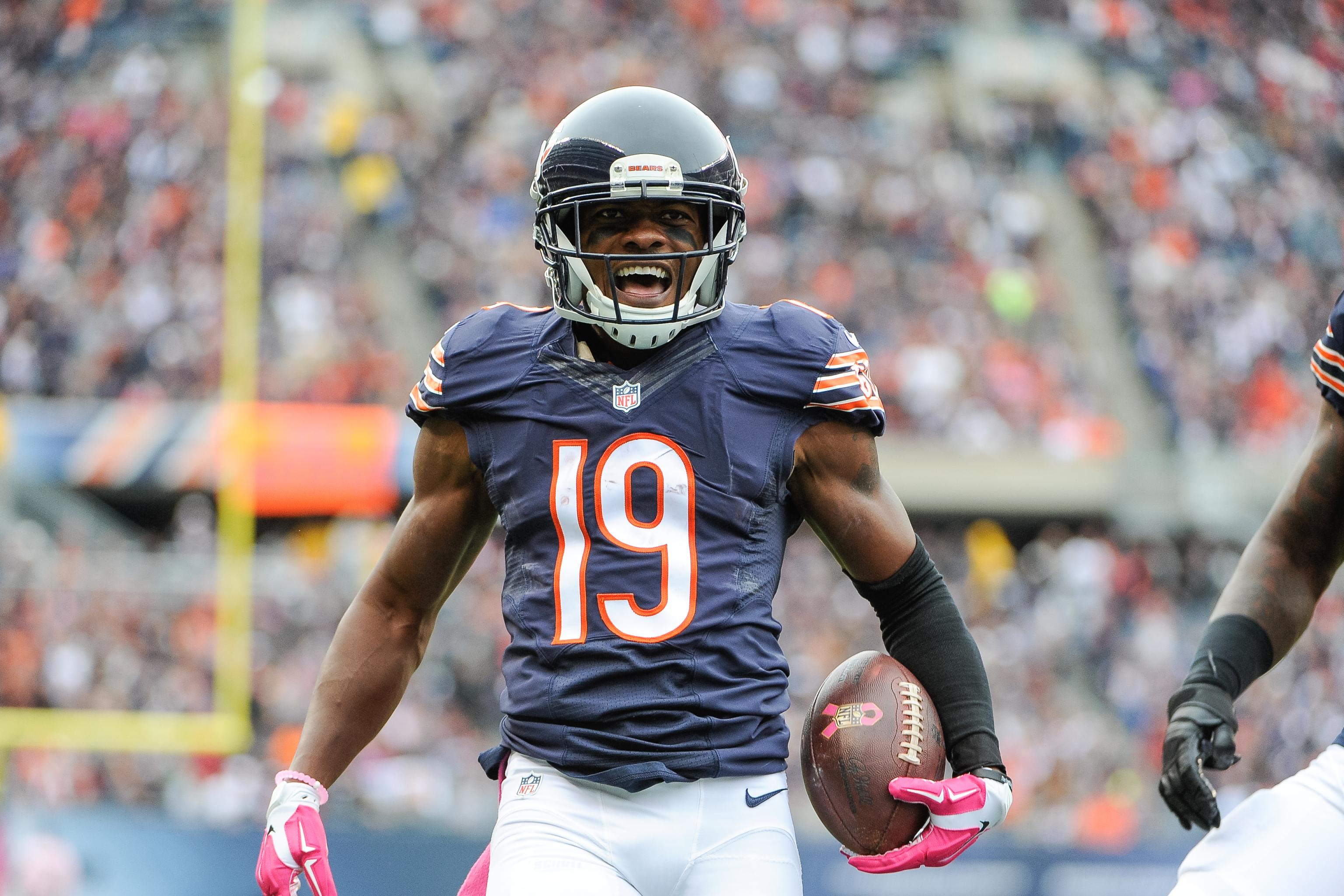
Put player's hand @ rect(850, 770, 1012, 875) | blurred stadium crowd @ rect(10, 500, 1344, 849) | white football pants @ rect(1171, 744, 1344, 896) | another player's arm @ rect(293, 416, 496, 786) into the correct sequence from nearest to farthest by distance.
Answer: white football pants @ rect(1171, 744, 1344, 896) < player's hand @ rect(850, 770, 1012, 875) < another player's arm @ rect(293, 416, 496, 786) < blurred stadium crowd @ rect(10, 500, 1344, 849)

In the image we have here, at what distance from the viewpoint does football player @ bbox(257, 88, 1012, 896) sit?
7.88ft

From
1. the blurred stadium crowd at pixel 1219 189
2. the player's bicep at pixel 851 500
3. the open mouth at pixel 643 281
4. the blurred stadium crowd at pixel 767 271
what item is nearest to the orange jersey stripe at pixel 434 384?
the open mouth at pixel 643 281

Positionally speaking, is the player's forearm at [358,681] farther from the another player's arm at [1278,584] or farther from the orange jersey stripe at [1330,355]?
the orange jersey stripe at [1330,355]

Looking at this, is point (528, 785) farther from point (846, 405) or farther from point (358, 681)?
point (846, 405)

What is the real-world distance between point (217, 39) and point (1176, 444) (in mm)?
8783

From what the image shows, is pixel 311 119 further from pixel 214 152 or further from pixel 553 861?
pixel 553 861

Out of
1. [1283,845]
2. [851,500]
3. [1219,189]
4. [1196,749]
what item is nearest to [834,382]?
[851,500]

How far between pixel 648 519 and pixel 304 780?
74cm

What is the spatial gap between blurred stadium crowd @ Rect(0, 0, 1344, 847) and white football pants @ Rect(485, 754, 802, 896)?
6898 mm

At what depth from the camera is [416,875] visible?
645cm

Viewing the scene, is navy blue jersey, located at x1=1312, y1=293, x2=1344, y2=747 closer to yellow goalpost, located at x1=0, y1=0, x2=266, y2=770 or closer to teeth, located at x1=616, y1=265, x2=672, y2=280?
teeth, located at x1=616, y1=265, x2=672, y2=280

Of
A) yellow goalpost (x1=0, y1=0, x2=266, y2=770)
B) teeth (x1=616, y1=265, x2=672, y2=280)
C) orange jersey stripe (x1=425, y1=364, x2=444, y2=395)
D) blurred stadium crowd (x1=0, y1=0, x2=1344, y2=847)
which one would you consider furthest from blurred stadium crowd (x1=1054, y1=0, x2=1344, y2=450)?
orange jersey stripe (x1=425, y1=364, x2=444, y2=395)

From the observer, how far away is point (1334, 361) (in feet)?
8.89

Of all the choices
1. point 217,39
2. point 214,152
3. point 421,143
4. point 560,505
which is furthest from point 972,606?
point 560,505
